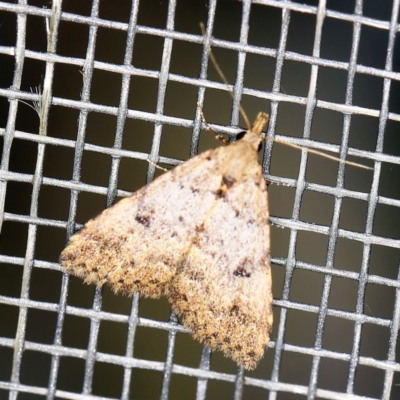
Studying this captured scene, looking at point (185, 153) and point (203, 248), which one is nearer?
point (203, 248)

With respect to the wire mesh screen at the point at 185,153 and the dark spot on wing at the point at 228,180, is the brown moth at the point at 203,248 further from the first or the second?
the wire mesh screen at the point at 185,153

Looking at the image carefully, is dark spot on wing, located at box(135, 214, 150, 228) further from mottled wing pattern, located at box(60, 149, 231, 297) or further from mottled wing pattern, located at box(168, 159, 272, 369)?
mottled wing pattern, located at box(168, 159, 272, 369)

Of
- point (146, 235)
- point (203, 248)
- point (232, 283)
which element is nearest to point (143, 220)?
point (146, 235)

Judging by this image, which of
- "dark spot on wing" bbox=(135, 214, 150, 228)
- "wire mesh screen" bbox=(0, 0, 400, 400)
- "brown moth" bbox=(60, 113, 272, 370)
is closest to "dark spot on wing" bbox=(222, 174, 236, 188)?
Answer: "brown moth" bbox=(60, 113, 272, 370)

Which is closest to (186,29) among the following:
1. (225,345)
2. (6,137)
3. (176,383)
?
(6,137)

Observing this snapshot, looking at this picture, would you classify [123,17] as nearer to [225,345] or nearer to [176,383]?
[225,345]

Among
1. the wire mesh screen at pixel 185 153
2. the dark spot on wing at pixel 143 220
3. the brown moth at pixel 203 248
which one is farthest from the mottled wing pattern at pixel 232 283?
the wire mesh screen at pixel 185 153

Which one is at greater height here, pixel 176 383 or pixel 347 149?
pixel 347 149

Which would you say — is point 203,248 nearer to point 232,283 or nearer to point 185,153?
point 232,283
